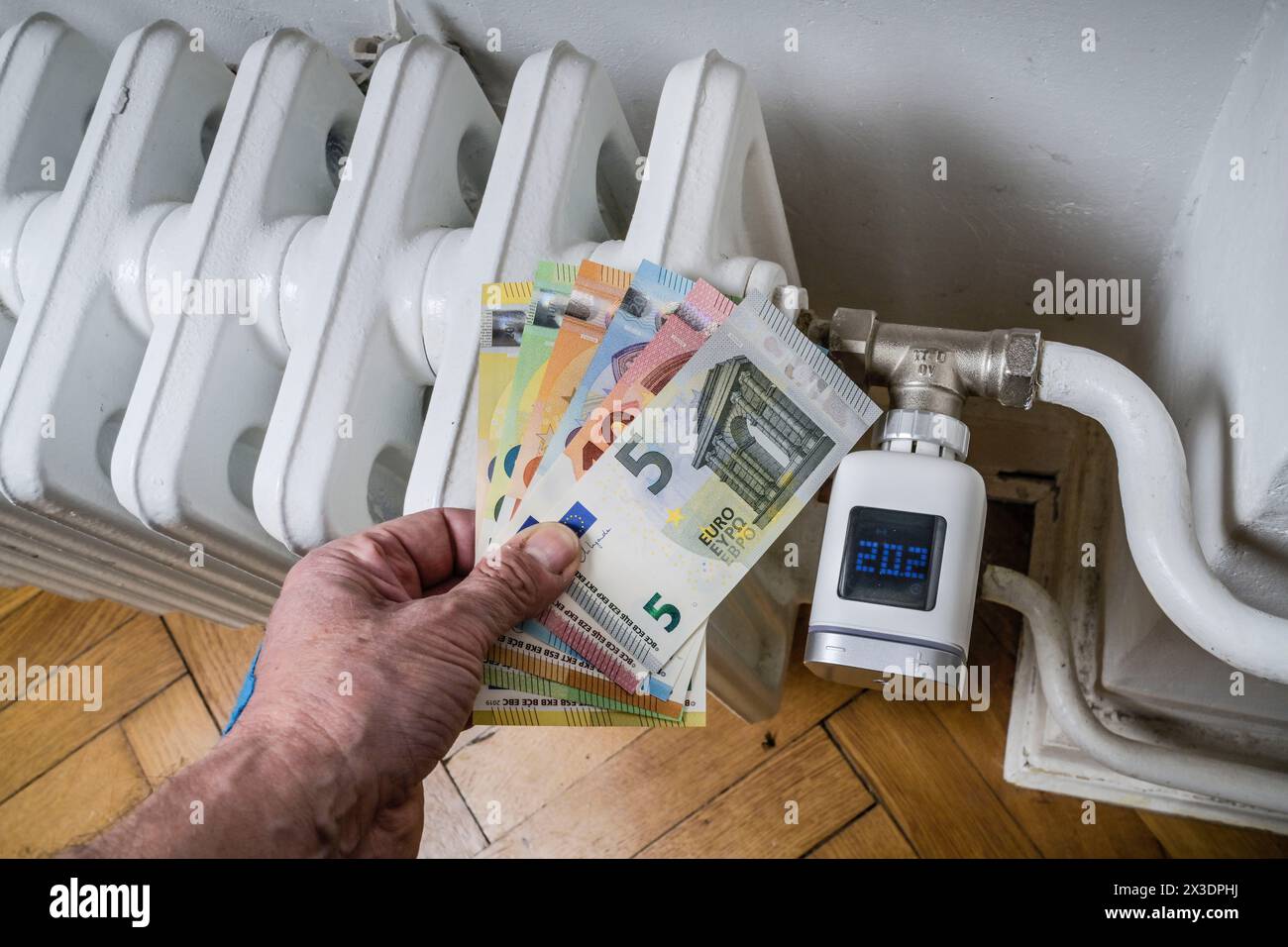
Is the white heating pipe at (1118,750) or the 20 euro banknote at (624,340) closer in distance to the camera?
the 20 euro banknote at (624,340)

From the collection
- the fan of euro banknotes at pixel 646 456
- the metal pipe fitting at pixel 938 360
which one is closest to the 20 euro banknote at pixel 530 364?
the fan of euro banknotes at pixel 646 456

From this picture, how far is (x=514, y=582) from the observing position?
0.42 m

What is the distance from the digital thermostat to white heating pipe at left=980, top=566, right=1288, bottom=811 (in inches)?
8.3

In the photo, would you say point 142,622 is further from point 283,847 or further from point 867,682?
point 867,682

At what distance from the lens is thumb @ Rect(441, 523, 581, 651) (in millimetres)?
418

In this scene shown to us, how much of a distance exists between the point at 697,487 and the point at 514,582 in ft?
0.30

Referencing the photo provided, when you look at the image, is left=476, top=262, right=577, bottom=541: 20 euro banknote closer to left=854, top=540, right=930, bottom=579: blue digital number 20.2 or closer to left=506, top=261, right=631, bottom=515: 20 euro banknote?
left=506, top=261, right=631, bottom=515: 20 euro banknote

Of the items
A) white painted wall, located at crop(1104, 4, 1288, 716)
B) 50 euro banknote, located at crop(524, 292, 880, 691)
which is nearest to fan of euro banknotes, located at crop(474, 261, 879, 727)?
50 euro banknote, located at crop(524, 292, 880, 691)

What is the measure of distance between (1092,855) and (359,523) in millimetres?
642

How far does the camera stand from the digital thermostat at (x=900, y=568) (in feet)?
1.35

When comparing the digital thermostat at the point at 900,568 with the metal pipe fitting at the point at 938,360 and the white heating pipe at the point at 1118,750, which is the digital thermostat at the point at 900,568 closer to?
the metal pipe fitting at the point at 938,360

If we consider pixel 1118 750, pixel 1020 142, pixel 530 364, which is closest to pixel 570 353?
pixel 530 364

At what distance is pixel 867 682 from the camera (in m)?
0.48
